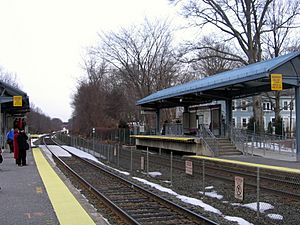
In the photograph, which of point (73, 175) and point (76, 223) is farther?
point (73, 175)

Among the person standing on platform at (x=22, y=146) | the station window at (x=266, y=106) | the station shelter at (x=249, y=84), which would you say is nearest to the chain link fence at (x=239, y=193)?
the station shelter at (x=249, y=84)

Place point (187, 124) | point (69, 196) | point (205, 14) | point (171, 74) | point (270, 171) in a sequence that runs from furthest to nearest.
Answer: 1. point (171, 74)
2. point (205, 14)
3. point (187, 124)
4. point (270, 171)
5. point (69, 196)

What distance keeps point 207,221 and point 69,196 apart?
4.72 m

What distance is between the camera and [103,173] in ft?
66.8

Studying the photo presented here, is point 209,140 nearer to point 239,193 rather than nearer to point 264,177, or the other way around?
point 264,177

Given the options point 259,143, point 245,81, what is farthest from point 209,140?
point 245,81

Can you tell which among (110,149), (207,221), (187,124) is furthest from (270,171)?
(187,124)

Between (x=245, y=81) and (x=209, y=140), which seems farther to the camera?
(x=209, y=140)

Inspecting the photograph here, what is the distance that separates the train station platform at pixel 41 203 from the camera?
29.3ft

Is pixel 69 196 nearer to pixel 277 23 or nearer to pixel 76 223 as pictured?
pixel 76 223

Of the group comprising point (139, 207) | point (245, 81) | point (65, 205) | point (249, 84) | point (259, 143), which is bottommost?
point (139, 207)

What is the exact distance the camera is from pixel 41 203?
428 inches

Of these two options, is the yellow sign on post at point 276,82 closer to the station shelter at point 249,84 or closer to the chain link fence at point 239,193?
the station shelter at point 249,84

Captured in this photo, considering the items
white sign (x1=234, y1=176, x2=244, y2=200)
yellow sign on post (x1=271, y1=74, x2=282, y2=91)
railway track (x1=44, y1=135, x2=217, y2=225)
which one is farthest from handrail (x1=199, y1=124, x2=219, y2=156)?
white sign (x1=234, y1=176, x2=244, y2=200)
